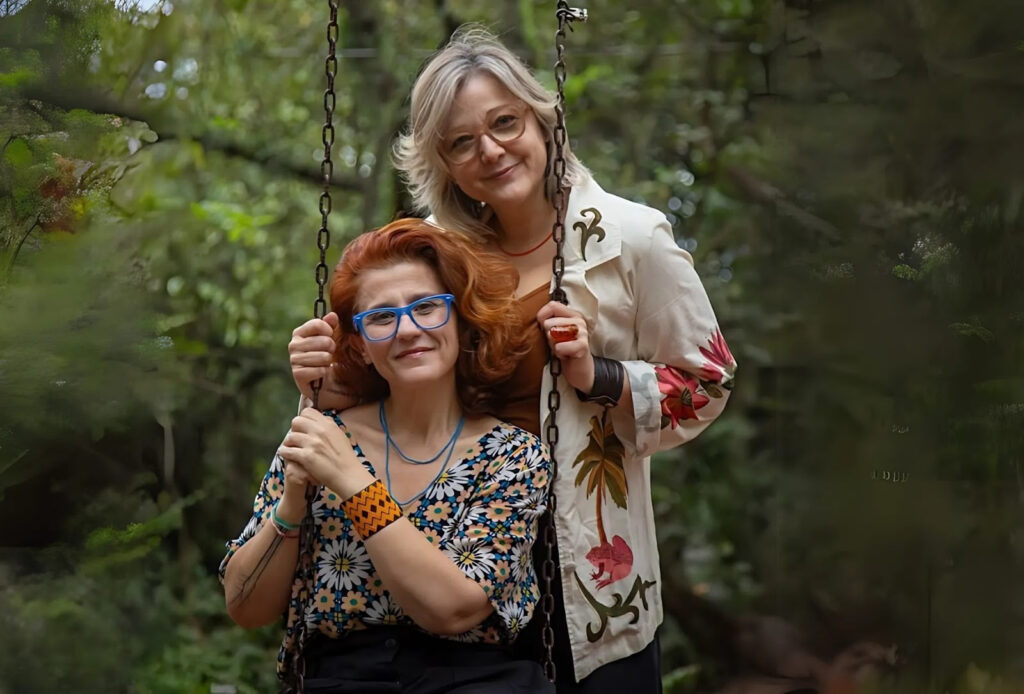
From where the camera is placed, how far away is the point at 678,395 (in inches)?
82.7

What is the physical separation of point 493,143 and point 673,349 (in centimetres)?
51

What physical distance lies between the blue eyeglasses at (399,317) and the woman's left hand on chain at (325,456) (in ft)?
0.57

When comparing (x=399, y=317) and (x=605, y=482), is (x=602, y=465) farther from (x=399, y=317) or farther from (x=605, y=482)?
(x=399, y=317)

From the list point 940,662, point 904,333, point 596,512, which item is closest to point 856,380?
point 904,333

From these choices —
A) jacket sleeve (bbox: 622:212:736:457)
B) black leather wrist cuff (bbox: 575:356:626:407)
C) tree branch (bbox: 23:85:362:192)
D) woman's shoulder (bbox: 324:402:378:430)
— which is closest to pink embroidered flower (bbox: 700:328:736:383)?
jacket sleeve (bbox: 622:212:736:457)

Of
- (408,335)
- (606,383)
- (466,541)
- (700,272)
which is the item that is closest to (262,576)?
(466,541)

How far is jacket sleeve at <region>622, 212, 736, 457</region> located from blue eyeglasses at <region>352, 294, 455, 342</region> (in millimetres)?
392

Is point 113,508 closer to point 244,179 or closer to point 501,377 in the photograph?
point 244,179

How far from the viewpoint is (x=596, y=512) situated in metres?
2.09

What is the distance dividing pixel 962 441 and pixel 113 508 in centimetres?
272

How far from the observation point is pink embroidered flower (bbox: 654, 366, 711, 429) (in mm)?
2096

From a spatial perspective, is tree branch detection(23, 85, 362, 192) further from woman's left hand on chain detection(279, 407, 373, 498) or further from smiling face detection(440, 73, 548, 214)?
woman's left hand on chain detection(279, 407, 373, 498)

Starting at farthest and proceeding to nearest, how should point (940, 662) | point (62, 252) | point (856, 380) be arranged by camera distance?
point (856, 380) < point (940, 662) < point (62, 252)

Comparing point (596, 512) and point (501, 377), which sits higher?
point (501, 377)
